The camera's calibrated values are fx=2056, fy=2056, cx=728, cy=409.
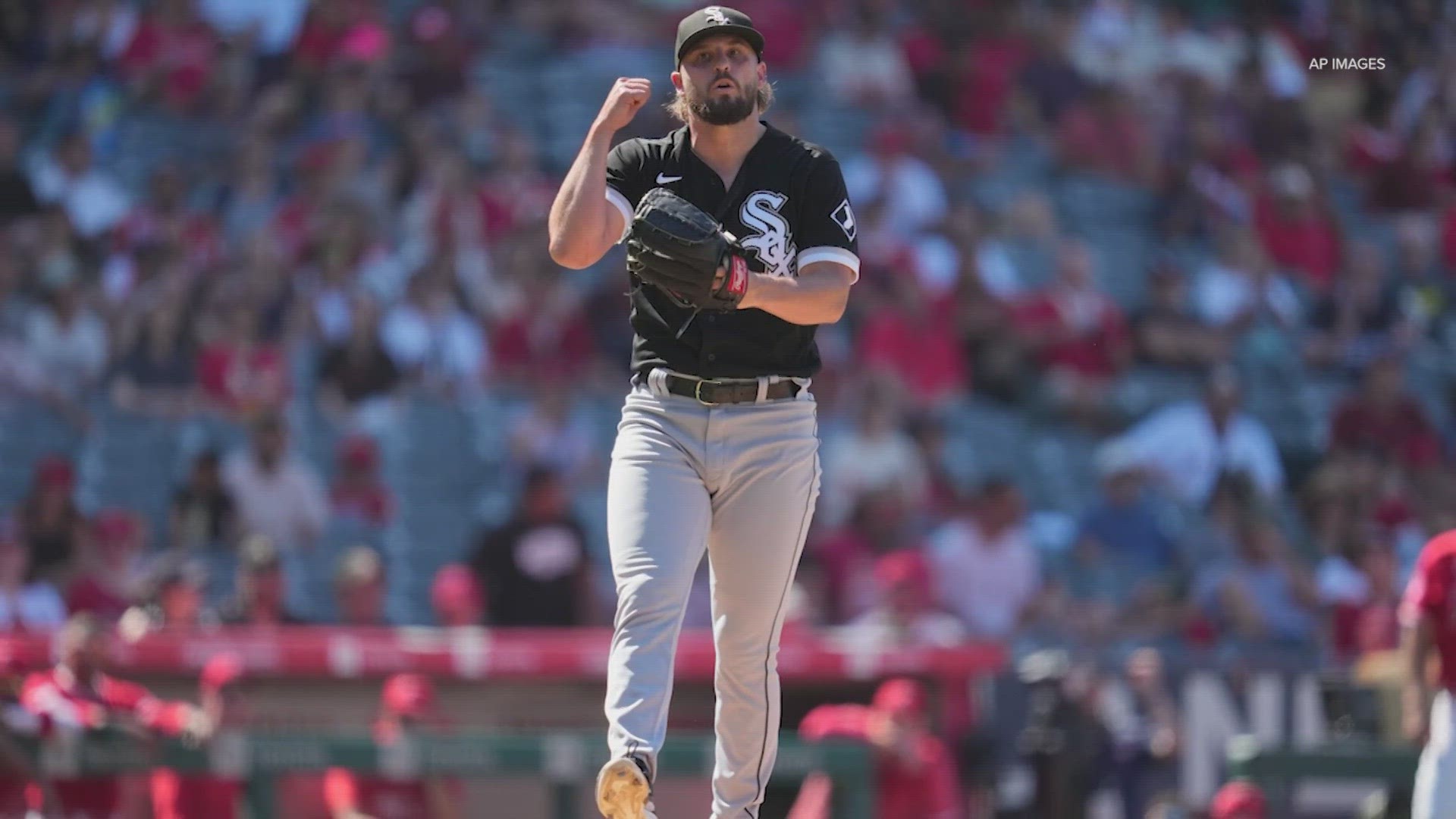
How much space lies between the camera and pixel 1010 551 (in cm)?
1021

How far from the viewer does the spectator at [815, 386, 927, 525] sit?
10523mm

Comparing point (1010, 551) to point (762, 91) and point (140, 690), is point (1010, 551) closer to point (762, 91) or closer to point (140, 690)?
point (140, 690)

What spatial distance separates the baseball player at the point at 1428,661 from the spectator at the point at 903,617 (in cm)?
276

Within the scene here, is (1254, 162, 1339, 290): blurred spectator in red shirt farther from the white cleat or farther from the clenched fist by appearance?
the white cleat

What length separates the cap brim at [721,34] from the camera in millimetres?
4477

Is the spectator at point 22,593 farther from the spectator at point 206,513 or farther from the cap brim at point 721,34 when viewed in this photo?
the cap brim at point 721,34

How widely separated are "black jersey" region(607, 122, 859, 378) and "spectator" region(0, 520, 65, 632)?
508cm

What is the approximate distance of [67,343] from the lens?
35.1 feet

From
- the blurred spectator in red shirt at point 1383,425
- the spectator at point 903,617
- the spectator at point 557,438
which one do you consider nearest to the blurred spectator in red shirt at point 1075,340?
the blurred spectator in red shirt at point 1383,425

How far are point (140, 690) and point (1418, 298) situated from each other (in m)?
9.15

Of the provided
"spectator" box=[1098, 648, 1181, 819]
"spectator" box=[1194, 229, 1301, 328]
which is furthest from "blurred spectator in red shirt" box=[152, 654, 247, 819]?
"spectator" box=[1194, 229, 1301, 328]

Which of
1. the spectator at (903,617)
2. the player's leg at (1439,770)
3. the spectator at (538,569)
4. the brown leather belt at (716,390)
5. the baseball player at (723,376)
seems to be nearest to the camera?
the baseball player at (723,376)

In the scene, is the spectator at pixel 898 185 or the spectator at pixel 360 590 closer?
the spectator at pixel 360 590

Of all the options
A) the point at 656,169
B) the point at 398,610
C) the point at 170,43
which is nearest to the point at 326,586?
the point at 398,610
